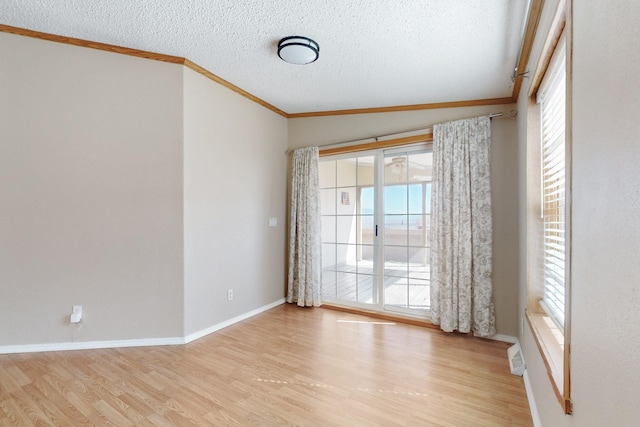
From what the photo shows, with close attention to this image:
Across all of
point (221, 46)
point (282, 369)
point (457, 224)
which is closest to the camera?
point (282, 369)

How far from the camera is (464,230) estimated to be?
3.04m

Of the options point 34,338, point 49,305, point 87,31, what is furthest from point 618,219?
point 34,338

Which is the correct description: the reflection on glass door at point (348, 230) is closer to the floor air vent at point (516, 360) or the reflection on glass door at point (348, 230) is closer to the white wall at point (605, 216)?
the floor air vent at point (516, 360)

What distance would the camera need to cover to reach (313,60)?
2.53 metres

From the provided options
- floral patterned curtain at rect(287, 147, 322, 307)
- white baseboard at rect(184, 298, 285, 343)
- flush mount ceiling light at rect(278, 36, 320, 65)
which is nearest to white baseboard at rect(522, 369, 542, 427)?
floral patterned curtain at rect(287, 147, 322, 307)

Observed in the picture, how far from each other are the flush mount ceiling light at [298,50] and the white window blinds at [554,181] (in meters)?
1.64

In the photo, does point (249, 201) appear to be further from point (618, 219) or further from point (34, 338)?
point (618, 219)

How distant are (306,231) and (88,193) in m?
2.36

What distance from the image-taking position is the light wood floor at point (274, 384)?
1782 mm

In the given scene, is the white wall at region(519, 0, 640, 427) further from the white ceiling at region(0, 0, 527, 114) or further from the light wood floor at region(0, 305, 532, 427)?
the white ceiling at region(0, 0, 527, 114)

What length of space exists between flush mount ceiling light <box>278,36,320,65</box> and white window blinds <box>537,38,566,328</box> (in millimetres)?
1643

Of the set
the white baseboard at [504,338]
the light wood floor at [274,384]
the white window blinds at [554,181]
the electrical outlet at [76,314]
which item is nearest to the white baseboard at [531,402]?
the light wood floor at [274,384]

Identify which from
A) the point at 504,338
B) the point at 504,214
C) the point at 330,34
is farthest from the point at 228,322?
the point at 504,214

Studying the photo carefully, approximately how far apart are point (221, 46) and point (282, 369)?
108 inches
